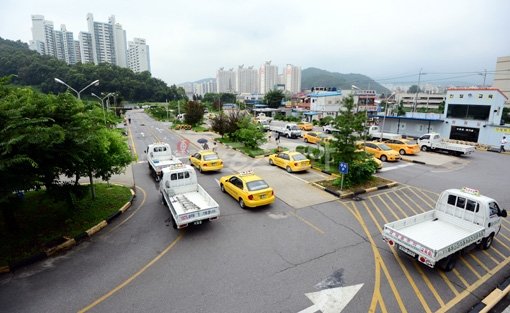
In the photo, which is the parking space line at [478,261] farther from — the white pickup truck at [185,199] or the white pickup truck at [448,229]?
the white pickup truck at [185,199]

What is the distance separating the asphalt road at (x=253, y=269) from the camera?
7.09 meters

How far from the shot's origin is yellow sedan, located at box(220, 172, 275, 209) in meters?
13.0

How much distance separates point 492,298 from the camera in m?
7.14

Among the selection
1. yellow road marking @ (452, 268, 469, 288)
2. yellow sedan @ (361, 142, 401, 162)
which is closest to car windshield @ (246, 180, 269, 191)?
yellow road marking @ (452, 268, 469, 288)

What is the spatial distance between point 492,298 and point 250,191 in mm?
8861

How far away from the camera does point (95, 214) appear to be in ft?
40.3

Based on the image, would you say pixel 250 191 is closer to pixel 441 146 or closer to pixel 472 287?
pixel 472 287

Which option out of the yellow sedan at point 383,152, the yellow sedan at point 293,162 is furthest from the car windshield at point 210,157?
the yellow sedan at point 383,152

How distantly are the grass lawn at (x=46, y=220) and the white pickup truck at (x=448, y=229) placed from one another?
11515 millimetres

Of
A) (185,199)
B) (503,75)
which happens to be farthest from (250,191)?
(503,75)

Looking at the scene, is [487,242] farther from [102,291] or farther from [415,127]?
[415,127]

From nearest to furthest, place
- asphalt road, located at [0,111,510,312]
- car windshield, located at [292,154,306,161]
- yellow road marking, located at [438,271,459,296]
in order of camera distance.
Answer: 1. asphalt road, located at [0,111,510,312]
2. yellow road marking, located at [438,271,459,296]
3. car windshield, located at [292,154,306,161]

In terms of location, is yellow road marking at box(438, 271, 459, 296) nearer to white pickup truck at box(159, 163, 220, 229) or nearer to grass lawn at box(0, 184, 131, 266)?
white pickup truck at box(159, 163, 220, 229)

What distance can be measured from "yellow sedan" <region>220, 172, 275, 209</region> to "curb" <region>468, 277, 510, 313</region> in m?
8.19
